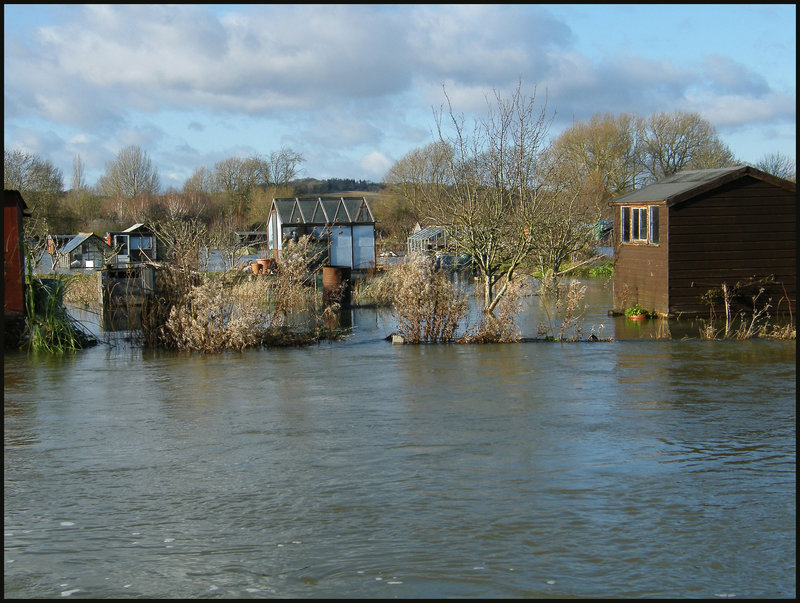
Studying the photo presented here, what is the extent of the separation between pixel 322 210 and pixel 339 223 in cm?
124

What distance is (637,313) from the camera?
23.8m

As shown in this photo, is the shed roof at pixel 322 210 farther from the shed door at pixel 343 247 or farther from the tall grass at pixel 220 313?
the tall grass at pixel 220 313

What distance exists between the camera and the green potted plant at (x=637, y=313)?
23391mm

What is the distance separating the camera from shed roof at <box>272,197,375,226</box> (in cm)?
4453

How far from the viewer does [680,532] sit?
7.35 metres

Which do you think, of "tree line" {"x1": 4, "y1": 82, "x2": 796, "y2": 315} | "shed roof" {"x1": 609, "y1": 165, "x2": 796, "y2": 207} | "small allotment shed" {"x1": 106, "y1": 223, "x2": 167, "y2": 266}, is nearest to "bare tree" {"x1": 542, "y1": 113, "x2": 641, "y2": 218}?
"tree line" {"x1": 4, "y1": 82, "x2": 796, "y2": 315}

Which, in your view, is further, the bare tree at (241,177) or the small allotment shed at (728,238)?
the bare tree at (241,177)

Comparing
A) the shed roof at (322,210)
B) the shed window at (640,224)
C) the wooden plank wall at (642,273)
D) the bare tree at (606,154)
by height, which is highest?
→ the bare tree at (606,154)

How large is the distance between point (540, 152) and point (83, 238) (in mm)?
32816

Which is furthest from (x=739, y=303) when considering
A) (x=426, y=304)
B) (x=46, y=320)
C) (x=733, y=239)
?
(x=46, y=320)

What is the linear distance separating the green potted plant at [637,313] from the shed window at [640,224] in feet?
5.99

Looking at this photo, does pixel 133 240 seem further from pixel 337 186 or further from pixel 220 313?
pixel 337 186

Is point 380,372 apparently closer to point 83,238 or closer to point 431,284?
point 431,284

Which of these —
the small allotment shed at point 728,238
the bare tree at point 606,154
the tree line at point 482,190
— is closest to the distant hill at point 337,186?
the tree line at point 482,190
